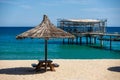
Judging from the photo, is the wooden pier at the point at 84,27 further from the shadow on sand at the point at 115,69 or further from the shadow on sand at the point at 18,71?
the shadow on sand at the point at 18,71

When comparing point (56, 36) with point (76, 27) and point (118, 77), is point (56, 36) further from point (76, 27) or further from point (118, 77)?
point (76, 27)

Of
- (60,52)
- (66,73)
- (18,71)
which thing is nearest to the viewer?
(66,73)

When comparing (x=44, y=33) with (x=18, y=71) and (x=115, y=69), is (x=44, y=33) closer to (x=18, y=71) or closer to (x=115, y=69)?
(x=18, y=71)

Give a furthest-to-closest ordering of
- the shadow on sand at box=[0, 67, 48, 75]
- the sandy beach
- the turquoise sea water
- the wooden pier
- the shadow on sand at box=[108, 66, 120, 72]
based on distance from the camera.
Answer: the wooden pier → the turquoise sea water → the shadow on sand at box=[108, 66, 120, 72] → the shadow on sand at box=[0, 67, 48, 75] → the sandy beach

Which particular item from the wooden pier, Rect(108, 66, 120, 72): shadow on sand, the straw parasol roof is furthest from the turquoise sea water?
the straw parasol roof

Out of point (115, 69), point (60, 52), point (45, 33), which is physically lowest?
point (60, 52)

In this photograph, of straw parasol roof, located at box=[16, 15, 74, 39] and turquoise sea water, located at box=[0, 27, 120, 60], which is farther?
turquoise sea water, located at box=[0, 27, 120, 60]

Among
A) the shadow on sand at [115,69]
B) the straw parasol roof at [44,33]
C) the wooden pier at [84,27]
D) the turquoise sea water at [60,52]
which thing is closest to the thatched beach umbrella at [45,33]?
the straw parasol roof at [44,33]

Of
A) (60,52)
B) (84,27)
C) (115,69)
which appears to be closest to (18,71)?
(115,69)

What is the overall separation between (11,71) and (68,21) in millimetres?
26233

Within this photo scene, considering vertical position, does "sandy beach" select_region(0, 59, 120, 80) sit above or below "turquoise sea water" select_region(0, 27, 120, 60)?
above

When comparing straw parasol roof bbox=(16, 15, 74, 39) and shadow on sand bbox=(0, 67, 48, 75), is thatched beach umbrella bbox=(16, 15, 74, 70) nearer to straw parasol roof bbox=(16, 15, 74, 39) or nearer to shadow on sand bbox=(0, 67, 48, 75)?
straw parasol roof bbox=(16, 15, 74, 39)

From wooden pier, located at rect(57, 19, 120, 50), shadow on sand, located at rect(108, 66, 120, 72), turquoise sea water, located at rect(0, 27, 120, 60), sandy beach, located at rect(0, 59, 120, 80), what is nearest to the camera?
sandy beach, located at rect(0, 59, 120, 80)

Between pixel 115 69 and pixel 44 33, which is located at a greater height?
pixel 44 33
